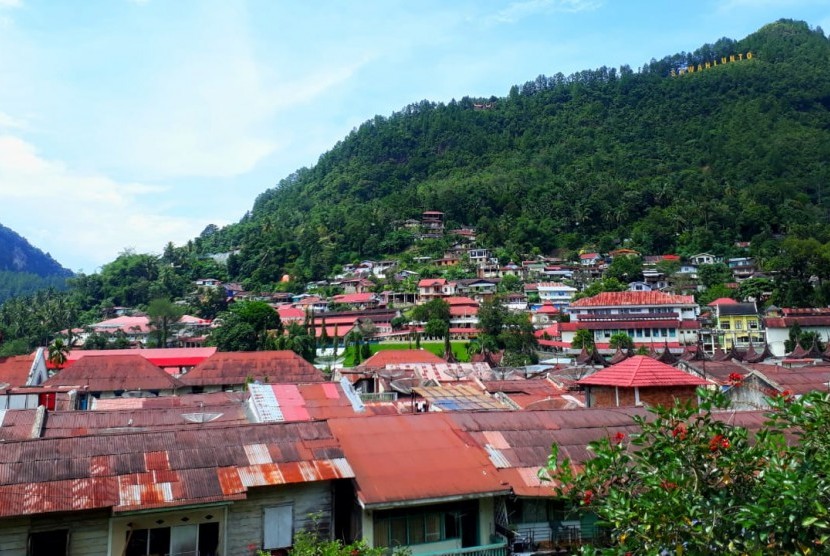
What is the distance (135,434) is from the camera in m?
10.7

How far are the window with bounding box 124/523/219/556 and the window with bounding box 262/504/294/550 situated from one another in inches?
31.6

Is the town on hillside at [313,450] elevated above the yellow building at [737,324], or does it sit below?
above

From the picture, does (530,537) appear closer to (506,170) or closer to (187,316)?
(187,316)

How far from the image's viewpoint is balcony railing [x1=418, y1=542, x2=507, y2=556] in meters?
10.0

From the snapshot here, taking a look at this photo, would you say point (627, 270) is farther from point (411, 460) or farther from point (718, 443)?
point (718, 443)

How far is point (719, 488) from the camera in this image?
6871 millimetres

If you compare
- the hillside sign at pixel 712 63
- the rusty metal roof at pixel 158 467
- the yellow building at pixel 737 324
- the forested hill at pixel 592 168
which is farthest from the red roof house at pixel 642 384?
the hillside sign at pixel 712 63

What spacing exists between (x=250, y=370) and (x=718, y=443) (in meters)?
37.1

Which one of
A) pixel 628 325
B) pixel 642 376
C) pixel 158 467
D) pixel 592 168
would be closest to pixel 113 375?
pixel 158 467

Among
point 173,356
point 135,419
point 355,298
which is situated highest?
point 355,298

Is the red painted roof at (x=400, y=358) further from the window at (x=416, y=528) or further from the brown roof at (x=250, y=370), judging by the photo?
the window at (x=416, y=528)

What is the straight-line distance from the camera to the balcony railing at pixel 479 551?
394 inches

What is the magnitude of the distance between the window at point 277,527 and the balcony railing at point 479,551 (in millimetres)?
2297

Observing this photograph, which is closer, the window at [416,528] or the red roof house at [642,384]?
the window at [416,528]
